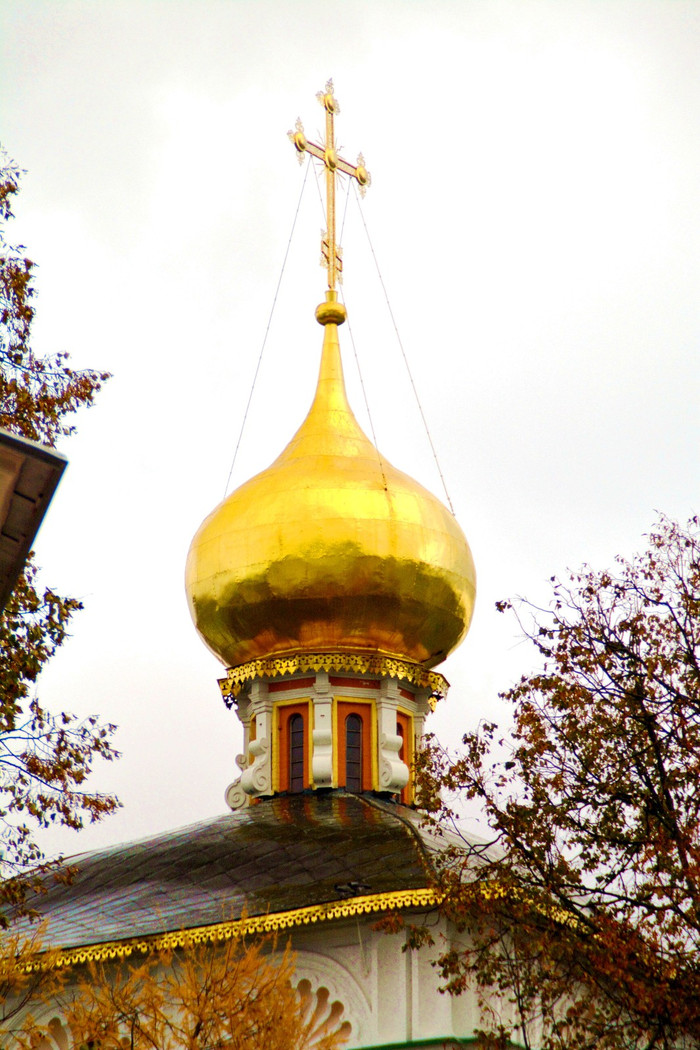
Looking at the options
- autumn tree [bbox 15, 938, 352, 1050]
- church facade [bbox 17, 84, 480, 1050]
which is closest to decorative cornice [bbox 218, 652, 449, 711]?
church facade [bbox 17, 84, 480, 1050]

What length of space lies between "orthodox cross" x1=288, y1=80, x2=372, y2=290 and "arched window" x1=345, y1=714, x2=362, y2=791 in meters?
6.32

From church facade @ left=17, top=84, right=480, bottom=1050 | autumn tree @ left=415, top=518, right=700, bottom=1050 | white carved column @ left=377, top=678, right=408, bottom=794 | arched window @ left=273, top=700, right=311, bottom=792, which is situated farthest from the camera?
arched window @ left=273, top=700, right=311, bottom=792

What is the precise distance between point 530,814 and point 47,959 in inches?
139

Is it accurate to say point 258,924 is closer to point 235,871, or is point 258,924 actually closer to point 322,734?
point 235,871

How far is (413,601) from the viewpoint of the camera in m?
19.6

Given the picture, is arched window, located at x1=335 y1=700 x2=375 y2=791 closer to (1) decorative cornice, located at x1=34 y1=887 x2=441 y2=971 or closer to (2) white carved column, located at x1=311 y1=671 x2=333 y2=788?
(2) white carved column, located at x1=311 y1=671 x2=333 y2=788

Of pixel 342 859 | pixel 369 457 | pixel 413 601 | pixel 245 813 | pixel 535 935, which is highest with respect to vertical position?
pixel 369 457

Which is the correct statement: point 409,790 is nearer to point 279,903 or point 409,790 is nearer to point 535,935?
point 279,903

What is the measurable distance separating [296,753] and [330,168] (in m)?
8.47

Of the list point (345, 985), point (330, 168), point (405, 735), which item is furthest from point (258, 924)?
point (330, 168)

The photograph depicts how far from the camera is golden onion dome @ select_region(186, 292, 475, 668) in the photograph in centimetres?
1941

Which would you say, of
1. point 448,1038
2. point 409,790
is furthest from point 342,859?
point 409,790

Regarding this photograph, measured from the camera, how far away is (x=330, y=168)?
23.5 metres

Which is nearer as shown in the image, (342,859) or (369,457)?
(342,859)
